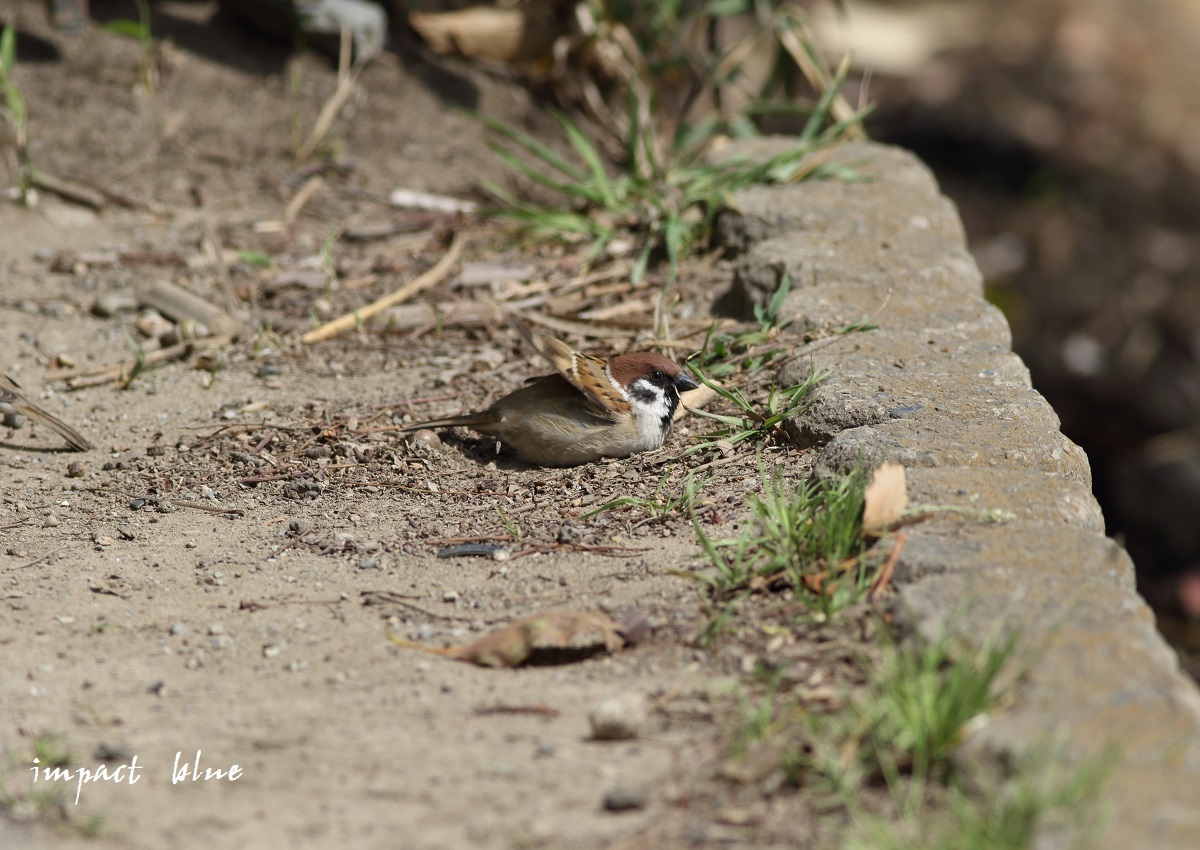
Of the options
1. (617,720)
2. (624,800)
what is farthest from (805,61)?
(624,800)

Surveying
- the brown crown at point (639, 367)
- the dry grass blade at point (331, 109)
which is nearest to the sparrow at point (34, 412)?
the brown crown at point (639, 367)

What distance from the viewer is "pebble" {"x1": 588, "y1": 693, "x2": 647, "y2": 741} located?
2586 millimetres

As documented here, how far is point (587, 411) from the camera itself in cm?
416

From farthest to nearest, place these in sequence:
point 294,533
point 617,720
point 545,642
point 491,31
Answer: point 491,31 < point 294,533 < point 545,642 < point 617,720

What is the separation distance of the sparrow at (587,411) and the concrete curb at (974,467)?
44cm

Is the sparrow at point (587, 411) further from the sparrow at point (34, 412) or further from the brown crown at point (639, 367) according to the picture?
the sparrow at point (34, 412)

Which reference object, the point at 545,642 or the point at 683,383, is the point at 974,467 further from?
the point at 545,642

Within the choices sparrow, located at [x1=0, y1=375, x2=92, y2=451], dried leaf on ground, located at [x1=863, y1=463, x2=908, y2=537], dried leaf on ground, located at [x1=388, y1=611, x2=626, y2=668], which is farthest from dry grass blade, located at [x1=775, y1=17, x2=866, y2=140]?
dried leaf on ground, located at [x1=388, y1=611, x2=626, y2=668]

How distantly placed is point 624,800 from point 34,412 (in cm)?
278

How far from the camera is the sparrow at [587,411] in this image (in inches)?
163

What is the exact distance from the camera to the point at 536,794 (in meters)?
2.47

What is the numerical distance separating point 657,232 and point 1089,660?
11.1 feet

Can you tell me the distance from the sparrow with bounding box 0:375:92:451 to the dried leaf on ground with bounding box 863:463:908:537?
2679 mm

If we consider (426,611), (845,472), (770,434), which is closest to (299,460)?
(426,611)
